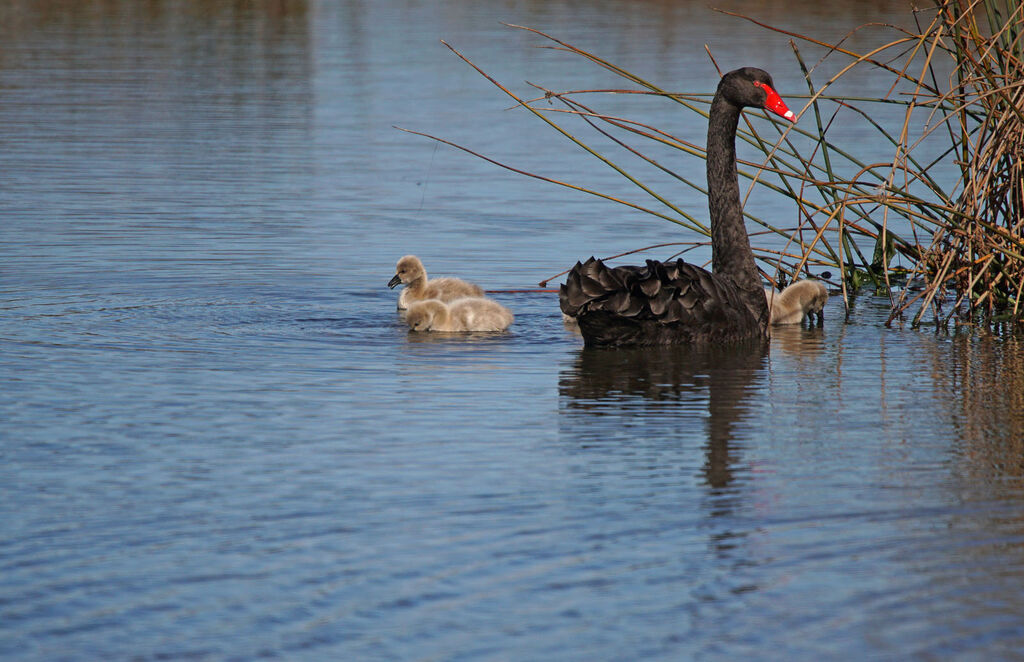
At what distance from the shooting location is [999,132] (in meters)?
7.65

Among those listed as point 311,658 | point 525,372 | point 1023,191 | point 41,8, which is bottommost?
point 311,658

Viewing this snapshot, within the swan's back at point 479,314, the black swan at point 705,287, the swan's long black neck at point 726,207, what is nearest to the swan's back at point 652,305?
the black swan at point 705,287

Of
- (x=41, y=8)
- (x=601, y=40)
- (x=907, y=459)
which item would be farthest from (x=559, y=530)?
(x=41, y=8)

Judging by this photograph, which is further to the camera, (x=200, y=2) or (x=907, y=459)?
(x=200, y=2)

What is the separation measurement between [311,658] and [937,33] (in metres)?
4.81

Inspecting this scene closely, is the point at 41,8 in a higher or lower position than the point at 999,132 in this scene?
higher

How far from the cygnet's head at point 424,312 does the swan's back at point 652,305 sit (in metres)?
0.86

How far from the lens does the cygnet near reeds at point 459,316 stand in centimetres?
779

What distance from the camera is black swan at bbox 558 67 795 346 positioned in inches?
275

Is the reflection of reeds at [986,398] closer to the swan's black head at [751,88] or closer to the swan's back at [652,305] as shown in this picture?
the swan's back at [652,305]

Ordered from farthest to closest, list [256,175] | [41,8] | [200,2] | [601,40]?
[200,2], [41,8], [601,40], [256,175]

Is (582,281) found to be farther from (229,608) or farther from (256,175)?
(256,175)

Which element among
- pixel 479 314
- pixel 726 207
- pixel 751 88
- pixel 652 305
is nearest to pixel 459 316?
pixel 479 314

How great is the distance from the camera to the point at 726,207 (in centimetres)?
812
